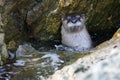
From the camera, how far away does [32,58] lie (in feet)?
17.3

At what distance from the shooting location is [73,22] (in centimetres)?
646

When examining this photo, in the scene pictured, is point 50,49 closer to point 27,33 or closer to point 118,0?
point 27,33

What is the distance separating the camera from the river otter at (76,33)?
625 centimetres

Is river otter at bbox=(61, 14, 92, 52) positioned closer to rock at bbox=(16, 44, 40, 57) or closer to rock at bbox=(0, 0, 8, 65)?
rock at bbox=(16, 44, 40, 57)

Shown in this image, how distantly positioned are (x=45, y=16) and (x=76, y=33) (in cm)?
100

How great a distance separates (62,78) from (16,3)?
3648 mm

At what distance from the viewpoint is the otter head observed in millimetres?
6129

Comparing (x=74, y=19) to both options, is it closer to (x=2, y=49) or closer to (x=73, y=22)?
(x=73, y=22)

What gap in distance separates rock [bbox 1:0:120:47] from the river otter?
0.13 metres

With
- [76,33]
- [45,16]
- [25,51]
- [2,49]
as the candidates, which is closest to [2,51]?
[2,49]

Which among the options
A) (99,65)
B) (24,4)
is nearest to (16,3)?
(24,4)

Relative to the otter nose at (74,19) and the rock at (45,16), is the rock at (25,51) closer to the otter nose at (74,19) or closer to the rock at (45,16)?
the rock at (45,16)

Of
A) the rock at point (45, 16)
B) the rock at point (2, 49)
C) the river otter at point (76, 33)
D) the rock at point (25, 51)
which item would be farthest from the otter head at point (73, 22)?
the rock at point (2, 49)

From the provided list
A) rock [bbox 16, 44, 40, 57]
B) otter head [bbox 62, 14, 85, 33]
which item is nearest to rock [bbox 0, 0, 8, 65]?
rock [bbox 16, 44, 40, 57]
